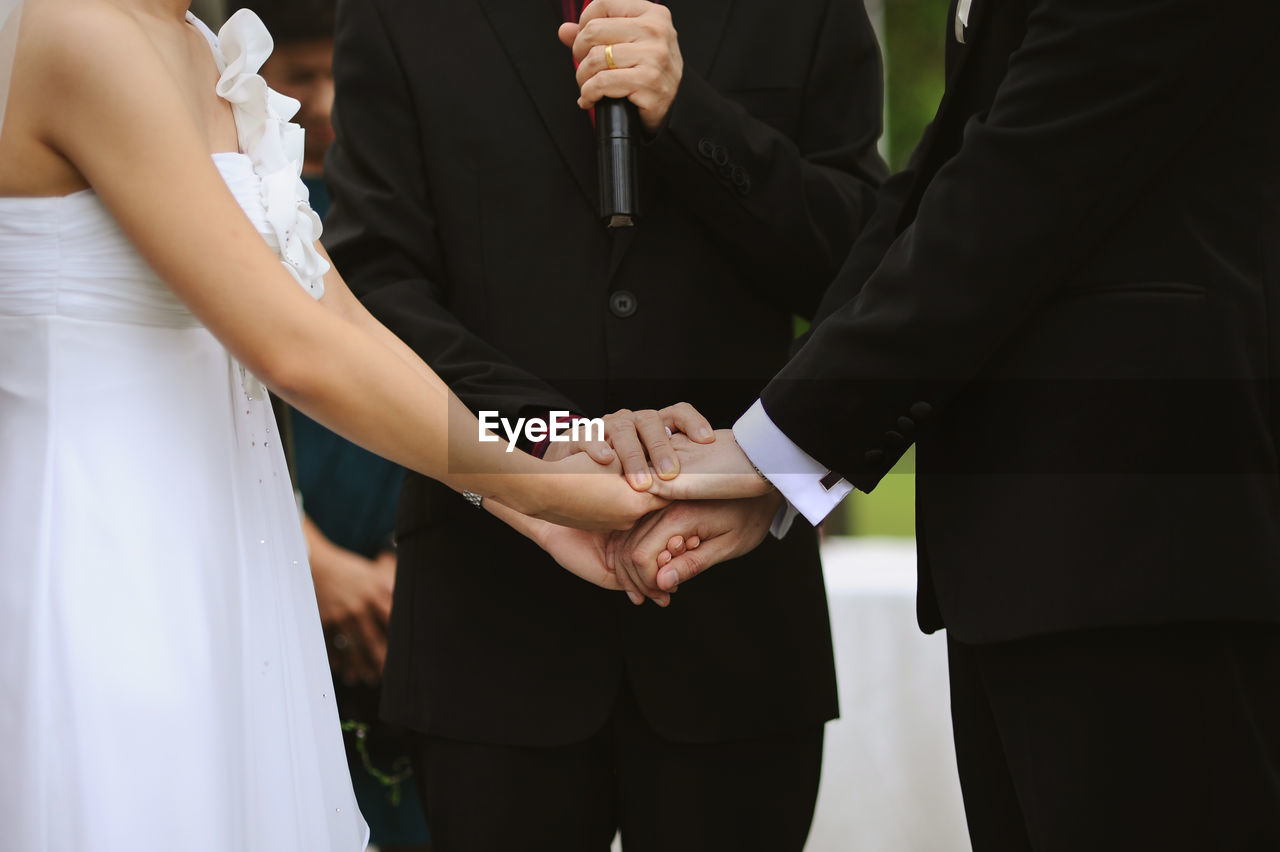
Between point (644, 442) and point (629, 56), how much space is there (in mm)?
565

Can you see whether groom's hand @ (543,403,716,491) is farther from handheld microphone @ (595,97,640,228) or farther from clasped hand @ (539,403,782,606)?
handheld microphone @ (595,97,640,228)

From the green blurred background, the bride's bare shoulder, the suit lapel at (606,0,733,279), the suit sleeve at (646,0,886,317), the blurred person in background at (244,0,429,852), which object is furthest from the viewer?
the green blurred background

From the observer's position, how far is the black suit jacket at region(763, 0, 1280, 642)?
1.24 meters

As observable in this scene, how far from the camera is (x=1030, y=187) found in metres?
1.35

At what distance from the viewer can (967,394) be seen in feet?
4.75

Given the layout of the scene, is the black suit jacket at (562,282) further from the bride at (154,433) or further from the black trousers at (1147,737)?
the black trousers at (1147,737)

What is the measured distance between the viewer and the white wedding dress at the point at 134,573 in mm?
1233

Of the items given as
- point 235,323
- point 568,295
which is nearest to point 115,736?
point 235,323

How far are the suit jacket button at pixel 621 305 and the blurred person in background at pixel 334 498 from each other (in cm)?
142

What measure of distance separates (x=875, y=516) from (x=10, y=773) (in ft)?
13.5

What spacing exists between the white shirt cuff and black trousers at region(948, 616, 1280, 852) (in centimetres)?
37

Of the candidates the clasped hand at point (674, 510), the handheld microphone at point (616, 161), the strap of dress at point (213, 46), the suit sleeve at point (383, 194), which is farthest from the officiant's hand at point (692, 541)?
the strap of dress at point (213, 46)
